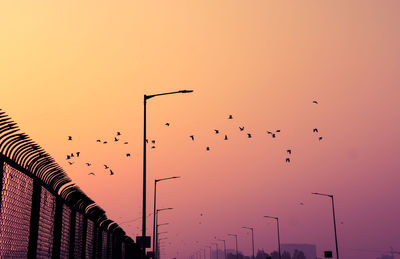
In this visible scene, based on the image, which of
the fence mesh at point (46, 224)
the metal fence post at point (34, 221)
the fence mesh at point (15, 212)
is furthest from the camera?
the fence mesh at point (46, 224)

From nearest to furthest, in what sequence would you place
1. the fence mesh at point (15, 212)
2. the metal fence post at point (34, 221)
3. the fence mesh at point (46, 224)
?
1. the fence mesh at point (15, 212)
2. the metal fence post at point (34, 221)
3. the fence mesh at point (46, 224)

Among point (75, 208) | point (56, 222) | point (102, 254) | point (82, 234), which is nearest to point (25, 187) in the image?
point (56, 222)

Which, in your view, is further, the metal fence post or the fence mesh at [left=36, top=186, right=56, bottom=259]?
the fence mesh at [left=36, top=186, right=56, bottom=259]

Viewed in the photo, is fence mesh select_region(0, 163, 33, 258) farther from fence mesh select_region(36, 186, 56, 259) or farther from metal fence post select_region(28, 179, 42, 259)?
fence mesh select_region(36, 186, 56, 259)

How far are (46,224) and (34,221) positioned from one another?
3.72 ft

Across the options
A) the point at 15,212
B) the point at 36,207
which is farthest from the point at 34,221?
the point at 15,212

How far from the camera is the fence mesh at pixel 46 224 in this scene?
1119cm

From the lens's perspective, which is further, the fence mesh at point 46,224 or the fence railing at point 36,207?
the fence mesh at point 46,224

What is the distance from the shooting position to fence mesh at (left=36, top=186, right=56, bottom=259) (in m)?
11.2

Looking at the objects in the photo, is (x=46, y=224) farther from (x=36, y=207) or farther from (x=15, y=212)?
(x=15, y=212)

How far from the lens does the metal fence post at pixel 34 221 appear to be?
34.3 ft

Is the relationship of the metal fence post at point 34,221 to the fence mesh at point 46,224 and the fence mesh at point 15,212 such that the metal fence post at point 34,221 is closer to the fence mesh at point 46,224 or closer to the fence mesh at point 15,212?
the fence mesh at point 15,212

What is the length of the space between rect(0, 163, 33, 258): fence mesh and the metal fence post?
0.85ft

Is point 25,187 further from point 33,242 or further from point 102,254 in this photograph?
point 102,254
